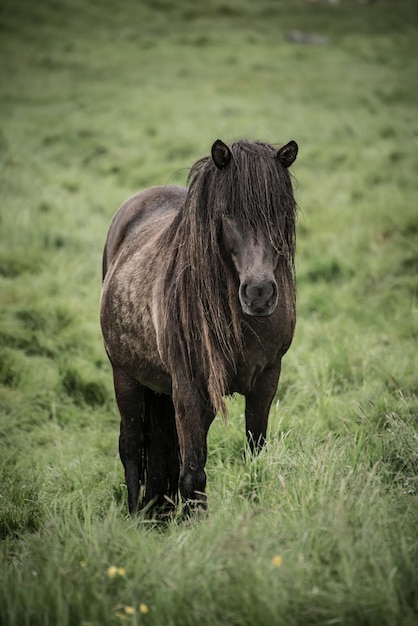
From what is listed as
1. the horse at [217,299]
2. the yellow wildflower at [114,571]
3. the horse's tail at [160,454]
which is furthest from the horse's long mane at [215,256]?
the yellow wildflower at [114,571]

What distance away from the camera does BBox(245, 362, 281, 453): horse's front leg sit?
361 centimetres

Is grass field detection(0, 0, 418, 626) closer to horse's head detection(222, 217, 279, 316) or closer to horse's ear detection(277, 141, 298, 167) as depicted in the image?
horse's head detection(222, 217, 279, 316)

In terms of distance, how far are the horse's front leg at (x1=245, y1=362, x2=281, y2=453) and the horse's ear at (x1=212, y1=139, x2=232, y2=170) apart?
A: 1.05 metres

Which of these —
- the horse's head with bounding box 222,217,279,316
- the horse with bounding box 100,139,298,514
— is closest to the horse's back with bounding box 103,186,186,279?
the horse with bounding box 100,139,298,514

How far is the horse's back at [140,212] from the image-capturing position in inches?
190

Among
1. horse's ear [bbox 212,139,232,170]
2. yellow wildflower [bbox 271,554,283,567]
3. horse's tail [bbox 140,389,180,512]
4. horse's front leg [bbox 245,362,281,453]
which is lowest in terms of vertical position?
horse's tail [bbox 140,389,180,512]

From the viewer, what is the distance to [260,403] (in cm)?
364

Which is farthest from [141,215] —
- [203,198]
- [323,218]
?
[323,218]

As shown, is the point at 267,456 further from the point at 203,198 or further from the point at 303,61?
the point at 303,61

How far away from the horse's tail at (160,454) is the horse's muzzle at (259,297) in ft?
4.91

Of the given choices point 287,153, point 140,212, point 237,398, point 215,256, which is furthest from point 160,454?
point 287,153

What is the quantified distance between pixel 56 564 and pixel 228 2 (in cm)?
3050

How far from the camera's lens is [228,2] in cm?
2978

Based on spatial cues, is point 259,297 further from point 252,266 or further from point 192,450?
point 192,450
